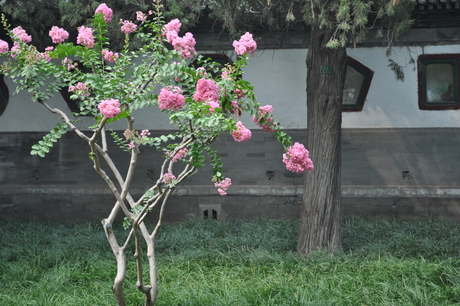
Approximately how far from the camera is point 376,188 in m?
9.99

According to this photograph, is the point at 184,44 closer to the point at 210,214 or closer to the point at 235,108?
the point at 235,108

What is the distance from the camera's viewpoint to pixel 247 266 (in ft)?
22.3

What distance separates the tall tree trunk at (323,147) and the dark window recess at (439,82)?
10.6ft

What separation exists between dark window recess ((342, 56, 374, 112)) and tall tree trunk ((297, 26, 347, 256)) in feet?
9.00

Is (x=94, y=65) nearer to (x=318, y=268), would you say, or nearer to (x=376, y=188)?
(x=318, y=268)

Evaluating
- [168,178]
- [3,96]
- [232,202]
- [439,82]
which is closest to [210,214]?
[232,202]

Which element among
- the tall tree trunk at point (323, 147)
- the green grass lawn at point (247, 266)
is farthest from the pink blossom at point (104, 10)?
the tall tree trunk at point (323, 147)

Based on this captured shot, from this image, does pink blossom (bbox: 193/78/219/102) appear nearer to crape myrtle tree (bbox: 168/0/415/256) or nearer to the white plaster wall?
crape myrtle tree (bbox: 168/0/415/256)

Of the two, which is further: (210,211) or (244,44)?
(210,211)

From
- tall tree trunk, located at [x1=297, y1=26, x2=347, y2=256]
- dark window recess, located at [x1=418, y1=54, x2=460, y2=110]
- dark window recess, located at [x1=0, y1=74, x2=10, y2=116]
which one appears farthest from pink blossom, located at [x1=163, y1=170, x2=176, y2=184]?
dark window recess, located at [x1=0, y1=74, x2=10, y2=116]

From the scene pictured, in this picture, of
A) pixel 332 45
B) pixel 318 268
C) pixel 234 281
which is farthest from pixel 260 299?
pixel 332 45

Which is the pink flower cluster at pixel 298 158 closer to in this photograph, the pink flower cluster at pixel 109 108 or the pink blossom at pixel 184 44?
the pink blossom at pixel 184 44

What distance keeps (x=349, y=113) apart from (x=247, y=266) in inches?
171

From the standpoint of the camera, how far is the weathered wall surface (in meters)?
9.98
